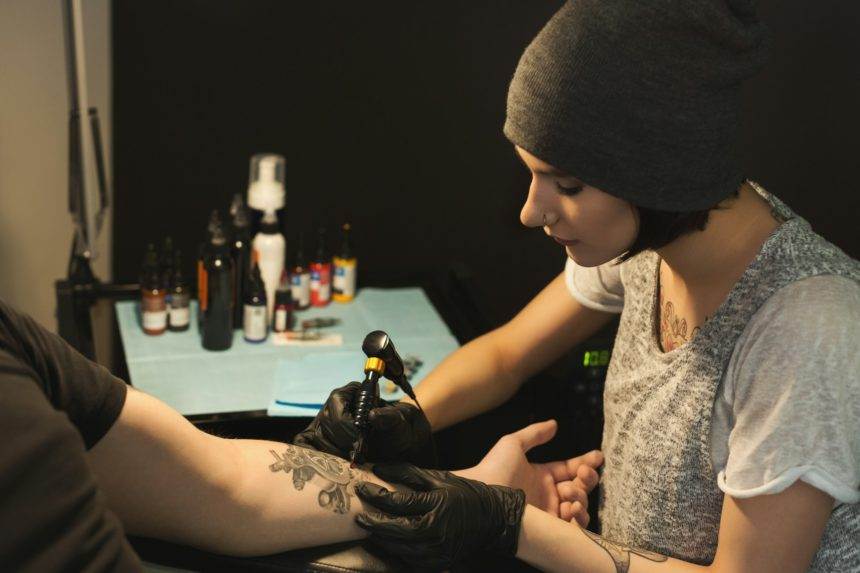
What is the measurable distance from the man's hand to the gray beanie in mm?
532

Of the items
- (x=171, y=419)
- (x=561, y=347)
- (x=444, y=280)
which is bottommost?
(x=444, y=280)

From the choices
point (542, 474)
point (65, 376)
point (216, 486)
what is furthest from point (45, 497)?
point (542, 474)

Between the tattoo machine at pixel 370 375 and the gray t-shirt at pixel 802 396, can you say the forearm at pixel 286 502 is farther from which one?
the gray t-shirt at pixel 802 396

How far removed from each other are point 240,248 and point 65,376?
47.5 inches

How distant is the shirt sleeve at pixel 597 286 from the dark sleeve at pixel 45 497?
1.08m

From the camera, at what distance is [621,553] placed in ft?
4.78

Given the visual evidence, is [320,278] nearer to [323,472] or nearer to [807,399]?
[323,472]

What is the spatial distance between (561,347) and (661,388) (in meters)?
0.40

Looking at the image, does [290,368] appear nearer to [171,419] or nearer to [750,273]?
[171,419]

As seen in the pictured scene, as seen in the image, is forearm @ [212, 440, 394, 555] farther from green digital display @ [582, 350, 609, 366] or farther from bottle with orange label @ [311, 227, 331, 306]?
bottle with orange label @ [311, 227, 331, 306]

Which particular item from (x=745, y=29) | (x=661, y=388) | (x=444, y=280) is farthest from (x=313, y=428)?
(x=444, y=280)

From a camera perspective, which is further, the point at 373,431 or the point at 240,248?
the point at 240,248

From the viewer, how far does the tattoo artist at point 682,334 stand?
1222 mm

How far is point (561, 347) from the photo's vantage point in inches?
73.4
